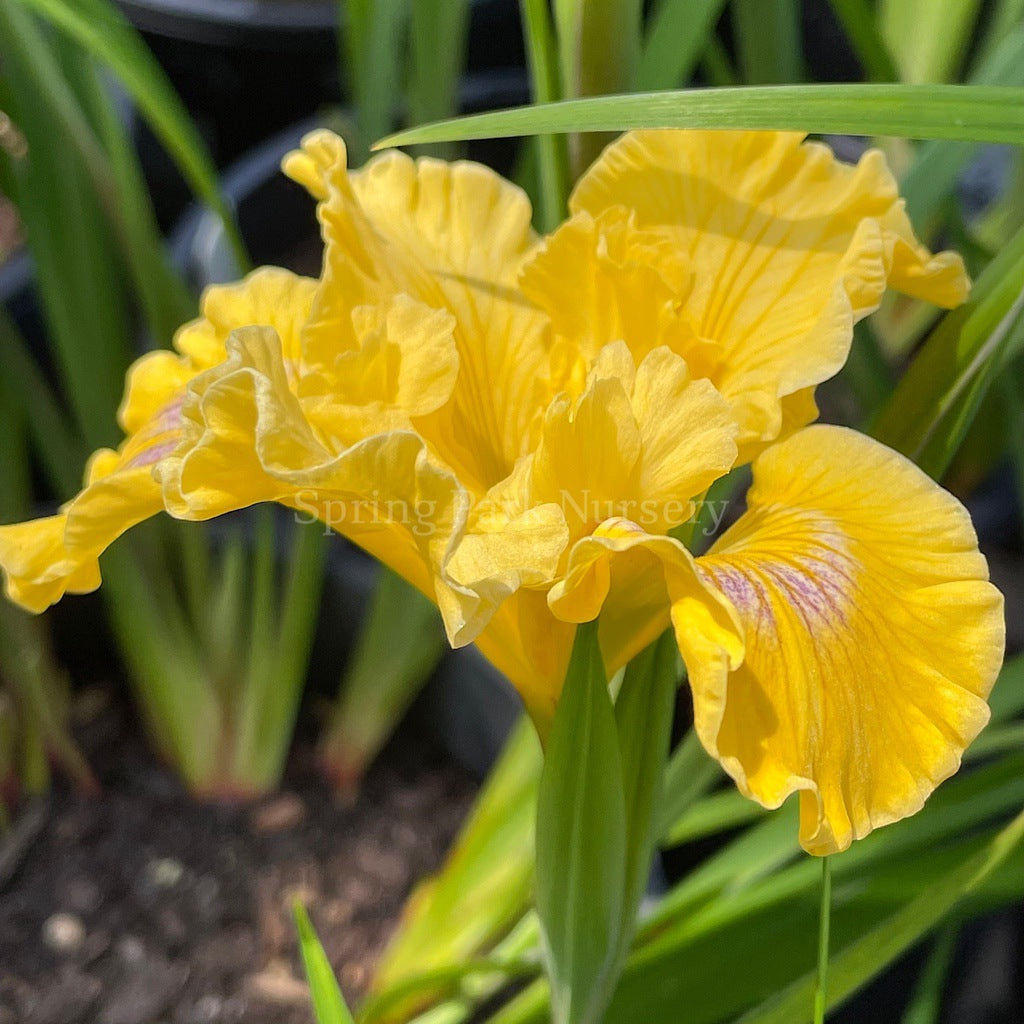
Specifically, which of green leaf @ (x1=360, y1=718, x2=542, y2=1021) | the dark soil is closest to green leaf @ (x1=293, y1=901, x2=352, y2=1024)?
green leaf @ (x1=360, y1=718, x2=542, y2=1021)

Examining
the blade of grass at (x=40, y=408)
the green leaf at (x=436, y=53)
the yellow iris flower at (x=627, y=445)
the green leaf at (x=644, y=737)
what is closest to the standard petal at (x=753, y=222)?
the yellow iris flower at (x=627, y=445)

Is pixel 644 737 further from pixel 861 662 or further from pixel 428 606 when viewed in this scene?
pixel 428 606

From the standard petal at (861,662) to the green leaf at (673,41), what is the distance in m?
0.23

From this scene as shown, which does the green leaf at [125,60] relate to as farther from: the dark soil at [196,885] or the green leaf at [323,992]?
the dark soil at [196,885]

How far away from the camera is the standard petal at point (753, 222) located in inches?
18.6

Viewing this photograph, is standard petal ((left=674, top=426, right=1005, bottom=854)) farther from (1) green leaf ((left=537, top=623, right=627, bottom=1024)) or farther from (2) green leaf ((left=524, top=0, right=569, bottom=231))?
(2) green leaf ((left=524, top=0, right=569, bottom=231))

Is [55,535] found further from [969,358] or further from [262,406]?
[969,358]

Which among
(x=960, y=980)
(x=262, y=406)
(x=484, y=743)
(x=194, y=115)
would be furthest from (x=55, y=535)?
(x=194, y=115)

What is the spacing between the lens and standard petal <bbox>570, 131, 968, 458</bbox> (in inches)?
18.6

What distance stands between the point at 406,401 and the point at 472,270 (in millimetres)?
98

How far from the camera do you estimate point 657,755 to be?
469mm

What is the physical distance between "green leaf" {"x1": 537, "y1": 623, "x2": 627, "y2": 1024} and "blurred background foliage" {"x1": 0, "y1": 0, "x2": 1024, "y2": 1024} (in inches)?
2.9

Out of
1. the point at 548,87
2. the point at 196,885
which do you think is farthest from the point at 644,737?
the point at 196,885

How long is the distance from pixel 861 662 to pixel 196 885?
0.65 m
